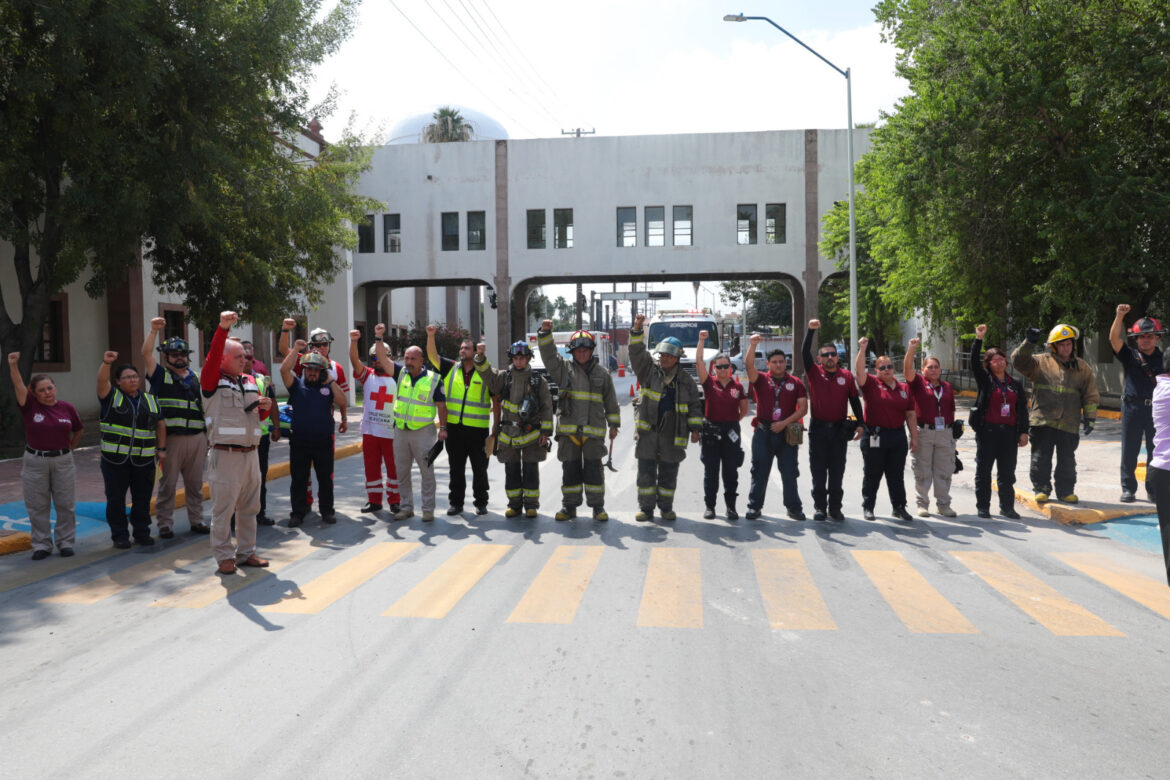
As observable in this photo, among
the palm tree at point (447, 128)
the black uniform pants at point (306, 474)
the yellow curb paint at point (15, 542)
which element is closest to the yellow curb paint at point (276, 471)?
the black uniform pants at point (306, 474)

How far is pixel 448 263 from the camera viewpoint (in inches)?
1462

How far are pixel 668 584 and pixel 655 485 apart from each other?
2.79 meters

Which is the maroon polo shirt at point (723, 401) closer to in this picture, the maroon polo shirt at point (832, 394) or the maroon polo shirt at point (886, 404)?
the maroon polo shirt at point (832, 394)

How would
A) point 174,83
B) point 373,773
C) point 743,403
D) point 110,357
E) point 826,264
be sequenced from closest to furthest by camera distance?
1. point 373,773
2. point 110,357
3. point 743,403
4. point 174,83
5. point 826,264

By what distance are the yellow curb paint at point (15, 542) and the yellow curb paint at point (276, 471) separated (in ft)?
3.85

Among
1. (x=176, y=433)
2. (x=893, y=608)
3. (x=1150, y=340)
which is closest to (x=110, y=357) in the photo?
(x=176, y=433)

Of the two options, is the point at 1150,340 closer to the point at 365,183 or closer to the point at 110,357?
the point at 110,357

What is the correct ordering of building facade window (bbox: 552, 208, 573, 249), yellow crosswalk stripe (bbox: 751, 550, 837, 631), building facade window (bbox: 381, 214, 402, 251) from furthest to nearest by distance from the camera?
building facade window (bbox: 381, 214, 402, 251), building facade window (bbox: 552, 208, 573, 249), yellow crosswalk stripe (bbox: 751, 550, 837, 631)

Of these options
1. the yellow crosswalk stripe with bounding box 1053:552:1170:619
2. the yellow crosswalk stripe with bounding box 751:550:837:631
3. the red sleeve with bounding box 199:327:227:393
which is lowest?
the yellow crosswalk stripe with bounding box 1053:552:1170:619

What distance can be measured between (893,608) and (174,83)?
13.5m

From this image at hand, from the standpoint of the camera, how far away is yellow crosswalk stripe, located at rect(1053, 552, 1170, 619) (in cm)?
645

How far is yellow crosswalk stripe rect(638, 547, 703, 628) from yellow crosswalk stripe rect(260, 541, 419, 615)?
7.66 feet

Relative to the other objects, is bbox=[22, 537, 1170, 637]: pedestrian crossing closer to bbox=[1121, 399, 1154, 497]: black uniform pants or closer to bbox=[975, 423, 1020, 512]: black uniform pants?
bbox=[975, 423, 1020, 512]: black uniform pants

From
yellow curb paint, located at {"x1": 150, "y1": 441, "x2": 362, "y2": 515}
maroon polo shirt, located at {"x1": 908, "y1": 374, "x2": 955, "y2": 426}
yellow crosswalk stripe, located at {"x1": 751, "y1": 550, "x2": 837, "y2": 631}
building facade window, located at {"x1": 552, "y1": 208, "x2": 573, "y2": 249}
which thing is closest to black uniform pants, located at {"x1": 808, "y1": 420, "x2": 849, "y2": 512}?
maroon polo shirt, located at {"x1": 908, "y1": 374, "x2": 955, "y2": 426}
